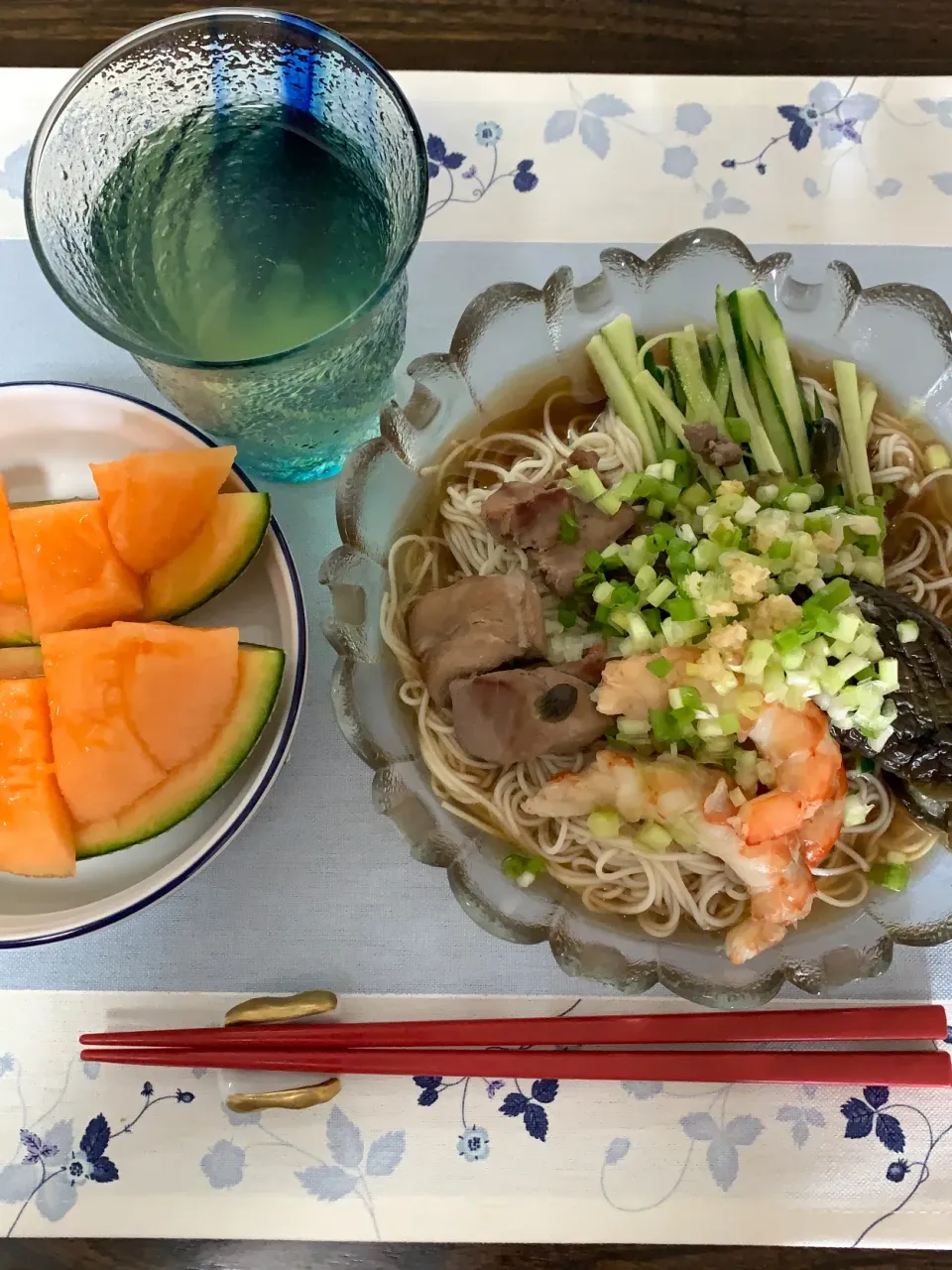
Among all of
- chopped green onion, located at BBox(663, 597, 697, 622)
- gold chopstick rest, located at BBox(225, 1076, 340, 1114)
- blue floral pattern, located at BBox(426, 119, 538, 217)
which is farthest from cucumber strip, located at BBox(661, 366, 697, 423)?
gold chopstick rest, located at BBox(225, 1076, 340, 1114)

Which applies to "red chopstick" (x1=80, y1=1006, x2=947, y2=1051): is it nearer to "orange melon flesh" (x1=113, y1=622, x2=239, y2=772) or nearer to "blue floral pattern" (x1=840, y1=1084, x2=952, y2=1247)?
"blue floral pattern" (x1=840, y1=1084, x2=952, y2=1247)

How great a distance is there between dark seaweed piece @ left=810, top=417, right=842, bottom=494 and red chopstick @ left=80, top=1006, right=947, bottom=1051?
0.90 metres

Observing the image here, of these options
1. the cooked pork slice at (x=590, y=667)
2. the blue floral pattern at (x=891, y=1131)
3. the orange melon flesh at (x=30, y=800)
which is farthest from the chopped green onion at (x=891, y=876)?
the orange melon flesh at (x=30, y=800)

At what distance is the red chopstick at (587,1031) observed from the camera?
1.43 m

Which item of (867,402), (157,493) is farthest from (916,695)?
(157,493)

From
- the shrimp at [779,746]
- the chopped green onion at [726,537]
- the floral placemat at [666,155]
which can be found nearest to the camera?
the shrimp at [779,746]

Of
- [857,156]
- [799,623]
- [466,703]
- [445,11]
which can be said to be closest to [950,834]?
[799,623]

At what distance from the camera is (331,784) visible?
1.58m

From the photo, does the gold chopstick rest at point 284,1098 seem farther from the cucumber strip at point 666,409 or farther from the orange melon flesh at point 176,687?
the cucumber strip at point 666,409

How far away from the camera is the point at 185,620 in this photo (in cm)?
157

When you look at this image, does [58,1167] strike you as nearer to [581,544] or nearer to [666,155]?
[581,544]

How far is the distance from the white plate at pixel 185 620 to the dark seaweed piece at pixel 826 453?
0.95 m

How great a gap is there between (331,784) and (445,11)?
170 centimetres

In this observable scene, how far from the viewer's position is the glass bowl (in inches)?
52.1
